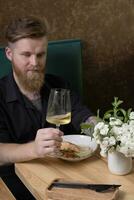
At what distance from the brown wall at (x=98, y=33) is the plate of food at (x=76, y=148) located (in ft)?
3.41

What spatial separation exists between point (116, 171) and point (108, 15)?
1593 mm

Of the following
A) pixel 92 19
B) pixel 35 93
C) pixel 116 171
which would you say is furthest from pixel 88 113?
pixel 92 19

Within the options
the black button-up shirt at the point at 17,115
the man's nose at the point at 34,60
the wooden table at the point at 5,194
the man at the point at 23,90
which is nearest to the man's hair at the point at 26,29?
the man at the point at 23,90

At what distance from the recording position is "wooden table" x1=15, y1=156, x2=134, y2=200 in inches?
55.8

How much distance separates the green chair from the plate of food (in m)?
0.81

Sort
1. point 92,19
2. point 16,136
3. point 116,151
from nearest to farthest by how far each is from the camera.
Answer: point 116,151 < point 16,136 < point 92,19

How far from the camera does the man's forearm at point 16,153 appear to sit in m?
1.60

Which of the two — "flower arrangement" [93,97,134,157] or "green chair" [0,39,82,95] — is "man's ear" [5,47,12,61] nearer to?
"green chair" [0,39,82,95]

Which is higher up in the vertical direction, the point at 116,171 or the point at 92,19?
the point at 92,19

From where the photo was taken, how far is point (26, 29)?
6.61ft

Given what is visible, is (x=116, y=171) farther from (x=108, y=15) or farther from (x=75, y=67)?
(x=108, y=15)

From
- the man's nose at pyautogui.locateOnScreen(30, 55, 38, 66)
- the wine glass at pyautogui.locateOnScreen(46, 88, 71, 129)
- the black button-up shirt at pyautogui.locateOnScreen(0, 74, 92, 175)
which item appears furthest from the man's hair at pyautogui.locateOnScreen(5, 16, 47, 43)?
the wine glass at pyautogui.locateOnScreen(46, 88, 71, 129)

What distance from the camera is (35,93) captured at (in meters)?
2.12

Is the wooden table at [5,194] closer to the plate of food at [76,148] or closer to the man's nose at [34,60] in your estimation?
the plate of food at [76,148]
